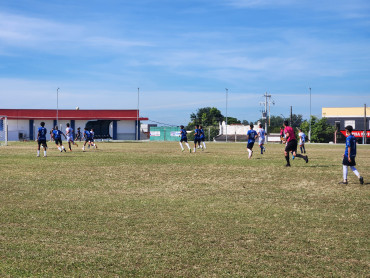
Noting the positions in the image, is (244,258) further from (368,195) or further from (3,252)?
(368,195)

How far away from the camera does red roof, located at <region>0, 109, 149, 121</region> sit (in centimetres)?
8294

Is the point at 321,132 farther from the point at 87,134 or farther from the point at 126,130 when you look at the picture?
the point at 87,134

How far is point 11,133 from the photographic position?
7638cm

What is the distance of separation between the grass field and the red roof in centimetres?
7007

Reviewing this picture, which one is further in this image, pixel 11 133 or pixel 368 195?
pixel 11 133

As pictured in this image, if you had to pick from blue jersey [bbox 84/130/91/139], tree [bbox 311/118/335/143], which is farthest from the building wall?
blue jersey [bbox 84/130/91/139]

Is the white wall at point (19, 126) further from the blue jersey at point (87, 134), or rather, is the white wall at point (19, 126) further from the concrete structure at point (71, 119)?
the blue jersey at point (87, 134)

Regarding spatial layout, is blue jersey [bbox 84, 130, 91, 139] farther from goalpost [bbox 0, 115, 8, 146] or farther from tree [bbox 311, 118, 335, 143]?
tree [bbox 311, 118, 335, 143]

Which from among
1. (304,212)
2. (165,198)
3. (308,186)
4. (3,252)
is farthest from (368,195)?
(3,252)

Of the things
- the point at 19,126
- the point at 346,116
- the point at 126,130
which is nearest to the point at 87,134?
the point at 126,130

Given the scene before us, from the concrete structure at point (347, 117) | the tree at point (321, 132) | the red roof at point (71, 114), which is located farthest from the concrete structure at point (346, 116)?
the red roof at point (71, 114)

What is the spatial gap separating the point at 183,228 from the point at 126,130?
7697cm

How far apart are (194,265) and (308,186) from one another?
893cm

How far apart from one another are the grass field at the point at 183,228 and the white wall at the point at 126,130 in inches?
2638
